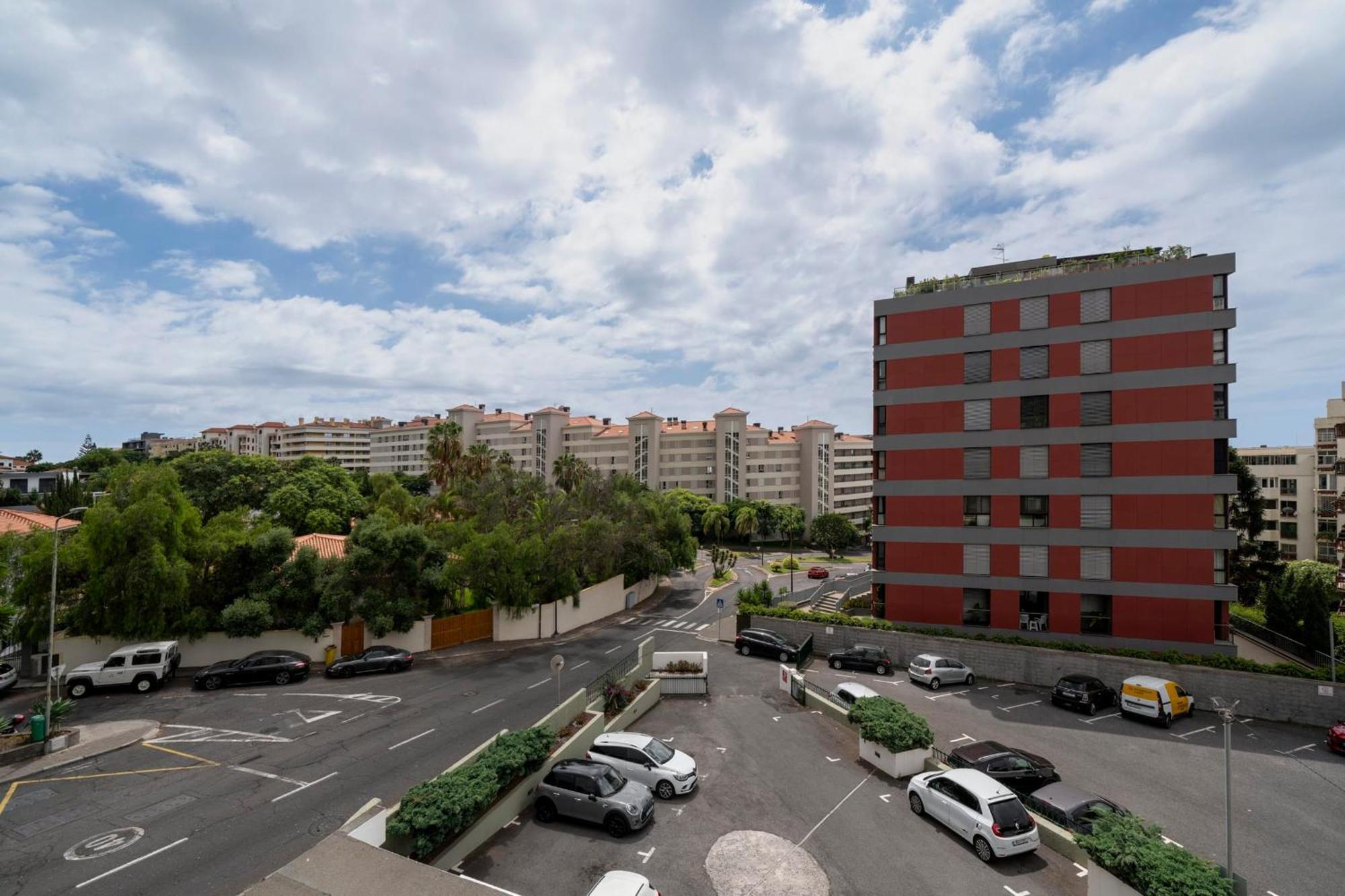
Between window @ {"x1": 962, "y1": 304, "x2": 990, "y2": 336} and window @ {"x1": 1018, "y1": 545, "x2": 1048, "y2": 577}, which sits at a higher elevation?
window @ {"x1": 962, "y1": 304, "x2": 990, "y2": 336}

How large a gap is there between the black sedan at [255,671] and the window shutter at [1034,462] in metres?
38.4

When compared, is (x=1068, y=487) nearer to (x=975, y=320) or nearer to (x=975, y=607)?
(x=975, y=607)

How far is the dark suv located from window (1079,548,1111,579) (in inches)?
622

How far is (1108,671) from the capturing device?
28000mm

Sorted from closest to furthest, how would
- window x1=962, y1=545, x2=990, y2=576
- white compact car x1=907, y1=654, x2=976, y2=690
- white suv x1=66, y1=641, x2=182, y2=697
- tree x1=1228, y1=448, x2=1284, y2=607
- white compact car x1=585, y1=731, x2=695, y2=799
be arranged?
white compact car x1=585, y1=731, x2=695, y2=799, white suv x1=66, y1=641, x2=182, y2=697, white compact car x1=907, y1=654, x2=976, y2=690, window x1=962, y1=545, x2=990, y2=576, tree x1=1228, y1=448, x2=1284, y2=607

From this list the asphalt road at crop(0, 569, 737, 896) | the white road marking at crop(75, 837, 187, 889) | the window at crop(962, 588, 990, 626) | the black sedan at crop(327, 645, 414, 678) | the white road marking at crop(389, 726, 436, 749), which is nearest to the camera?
the white road marking at crop(75, 837, 187, 889)

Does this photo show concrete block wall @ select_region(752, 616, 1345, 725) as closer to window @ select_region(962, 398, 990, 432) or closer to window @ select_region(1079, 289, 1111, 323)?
window @ select_region(962, 398, 990, 432)

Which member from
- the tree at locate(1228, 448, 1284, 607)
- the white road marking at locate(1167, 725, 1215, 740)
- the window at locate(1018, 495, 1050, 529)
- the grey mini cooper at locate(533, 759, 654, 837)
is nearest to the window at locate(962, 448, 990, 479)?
the window at locate(1018, 495, 1050, 529)

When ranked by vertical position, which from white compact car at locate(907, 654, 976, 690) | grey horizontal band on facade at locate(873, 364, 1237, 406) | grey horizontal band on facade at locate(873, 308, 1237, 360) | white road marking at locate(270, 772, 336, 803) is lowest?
white compact car at locate(907, 654, 976, 690)

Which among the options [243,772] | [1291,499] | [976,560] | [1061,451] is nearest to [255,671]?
[243,772]

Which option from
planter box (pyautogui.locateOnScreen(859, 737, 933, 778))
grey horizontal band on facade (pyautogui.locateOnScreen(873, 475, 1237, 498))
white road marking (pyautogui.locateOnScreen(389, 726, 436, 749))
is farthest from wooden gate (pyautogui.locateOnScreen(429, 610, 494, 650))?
grey horizontal band on facade (pyautogui.locateOnScreen(873, 475, 1237, 498))

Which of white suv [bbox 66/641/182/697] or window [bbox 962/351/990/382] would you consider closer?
white suv [bbox 66/641/182/697]

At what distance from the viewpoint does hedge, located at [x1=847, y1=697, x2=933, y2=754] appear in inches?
→ 730

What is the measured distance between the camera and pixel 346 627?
103ft
